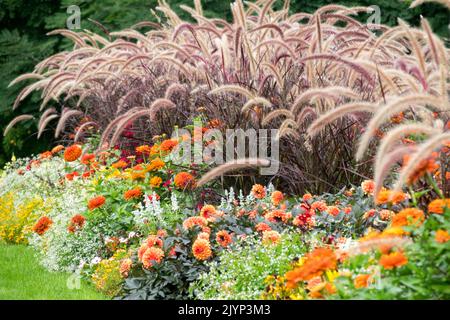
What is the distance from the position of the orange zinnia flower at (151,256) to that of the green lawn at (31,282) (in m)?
0.49

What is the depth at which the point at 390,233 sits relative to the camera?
2.77 meters

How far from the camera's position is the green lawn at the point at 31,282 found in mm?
4297

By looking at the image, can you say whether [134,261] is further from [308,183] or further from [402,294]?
[402,294]

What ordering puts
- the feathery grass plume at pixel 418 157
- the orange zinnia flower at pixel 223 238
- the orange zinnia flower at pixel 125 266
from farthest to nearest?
the orange zinnia flower at pixel 125 266
the orange zinnia flower at pixel 223 238
the feathery grass plume at pixel 418 157

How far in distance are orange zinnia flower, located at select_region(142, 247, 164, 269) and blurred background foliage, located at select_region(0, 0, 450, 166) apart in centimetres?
641

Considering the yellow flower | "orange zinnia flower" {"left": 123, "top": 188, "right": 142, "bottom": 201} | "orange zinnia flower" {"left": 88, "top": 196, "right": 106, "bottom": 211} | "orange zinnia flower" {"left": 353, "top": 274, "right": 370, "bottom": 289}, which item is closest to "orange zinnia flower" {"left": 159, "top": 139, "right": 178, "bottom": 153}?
the yellow flower

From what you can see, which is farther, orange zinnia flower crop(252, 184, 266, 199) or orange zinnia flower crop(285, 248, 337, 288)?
orange zinnia flower crop(252, 184, 266, 199)

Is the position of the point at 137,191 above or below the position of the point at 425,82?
below

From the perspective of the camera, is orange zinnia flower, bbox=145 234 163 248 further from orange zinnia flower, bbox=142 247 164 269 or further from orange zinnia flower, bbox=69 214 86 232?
orange zinnia flower, bbox=69 214 86 232

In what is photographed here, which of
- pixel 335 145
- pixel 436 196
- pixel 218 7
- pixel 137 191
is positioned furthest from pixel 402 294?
pixel 218 7

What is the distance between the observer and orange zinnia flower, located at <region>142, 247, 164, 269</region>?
3.95 meters

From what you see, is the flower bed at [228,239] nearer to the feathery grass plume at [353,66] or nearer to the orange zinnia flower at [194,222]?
the orange zinnia flower at [194,222]

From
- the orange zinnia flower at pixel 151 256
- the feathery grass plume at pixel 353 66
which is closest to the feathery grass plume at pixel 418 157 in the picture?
the feathery grass plume at pixel 353 66

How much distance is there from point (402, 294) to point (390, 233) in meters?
0.23
